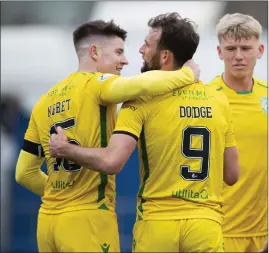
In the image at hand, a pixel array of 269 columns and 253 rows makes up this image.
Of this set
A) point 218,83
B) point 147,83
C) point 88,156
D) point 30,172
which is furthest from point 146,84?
point 218,83

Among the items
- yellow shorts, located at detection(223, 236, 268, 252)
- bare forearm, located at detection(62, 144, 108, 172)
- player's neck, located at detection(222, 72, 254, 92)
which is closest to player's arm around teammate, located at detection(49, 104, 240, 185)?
bare forearm, located at detection(62, 144, 108, 172)

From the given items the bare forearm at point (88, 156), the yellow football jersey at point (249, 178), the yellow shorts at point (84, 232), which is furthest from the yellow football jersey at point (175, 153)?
the yellow football jersey at point (249, 178)

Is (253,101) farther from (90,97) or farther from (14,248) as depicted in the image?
(14,248)

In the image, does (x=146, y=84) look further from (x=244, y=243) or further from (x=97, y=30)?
(x=244, y=243)

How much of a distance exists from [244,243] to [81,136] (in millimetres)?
1857

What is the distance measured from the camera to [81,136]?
516 centimetres

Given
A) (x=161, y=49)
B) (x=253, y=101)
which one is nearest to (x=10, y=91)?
(x=253, y=101)

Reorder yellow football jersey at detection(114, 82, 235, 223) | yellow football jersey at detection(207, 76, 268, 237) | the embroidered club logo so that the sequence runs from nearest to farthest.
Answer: yellow football jersey at detection(114, 82, 235, 223)
yellow football jersey at detection(207, 76, 268, 237)
the embroidered club logo

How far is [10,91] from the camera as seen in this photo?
10438mm

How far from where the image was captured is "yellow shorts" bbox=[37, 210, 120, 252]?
5.10 metres

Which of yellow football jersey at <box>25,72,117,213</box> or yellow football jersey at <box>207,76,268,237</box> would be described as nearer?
yellow football jersey at <box>25,72,117,213</box>

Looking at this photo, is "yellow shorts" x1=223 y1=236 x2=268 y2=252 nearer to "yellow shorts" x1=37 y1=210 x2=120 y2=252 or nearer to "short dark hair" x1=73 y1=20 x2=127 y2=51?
"yellow shorts" x1=37 y1=210 x2=120 y2=252

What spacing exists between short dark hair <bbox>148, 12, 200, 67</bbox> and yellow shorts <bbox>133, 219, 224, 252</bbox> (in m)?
1.08

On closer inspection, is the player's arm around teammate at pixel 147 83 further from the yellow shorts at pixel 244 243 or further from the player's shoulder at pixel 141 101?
the yellow shorts at pixel 244 243
